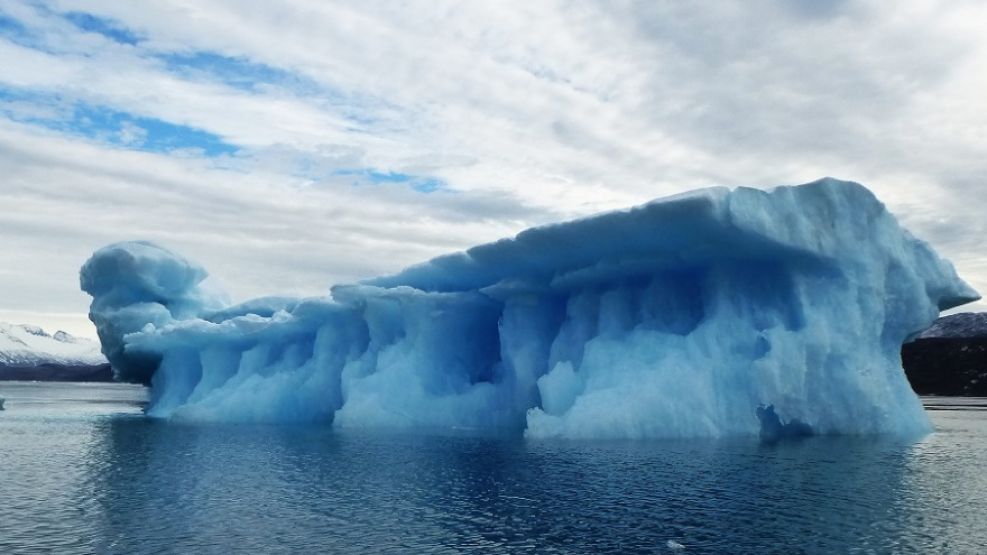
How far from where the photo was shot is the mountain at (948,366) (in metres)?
71.3

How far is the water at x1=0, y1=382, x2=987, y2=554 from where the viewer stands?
35.6ft

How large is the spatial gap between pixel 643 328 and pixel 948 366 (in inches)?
2490

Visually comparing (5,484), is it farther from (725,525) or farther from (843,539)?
(843,539)

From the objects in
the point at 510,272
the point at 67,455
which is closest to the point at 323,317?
the point at 510,272

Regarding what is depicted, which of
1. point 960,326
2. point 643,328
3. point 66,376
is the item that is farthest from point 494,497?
point 66,376

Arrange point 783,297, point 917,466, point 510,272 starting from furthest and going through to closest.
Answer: point 510,272 → point 783,297 → point 917,466

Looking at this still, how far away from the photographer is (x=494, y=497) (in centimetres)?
1384

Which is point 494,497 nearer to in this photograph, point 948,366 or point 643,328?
point 643,328

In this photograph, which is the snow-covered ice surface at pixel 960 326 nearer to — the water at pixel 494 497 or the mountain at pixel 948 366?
the mountain at pixel 948 366

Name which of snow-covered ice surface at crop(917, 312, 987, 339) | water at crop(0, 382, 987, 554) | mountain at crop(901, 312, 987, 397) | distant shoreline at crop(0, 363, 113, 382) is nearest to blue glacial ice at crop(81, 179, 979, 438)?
water at crop(0, 382, 987, 554)

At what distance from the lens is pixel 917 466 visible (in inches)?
683

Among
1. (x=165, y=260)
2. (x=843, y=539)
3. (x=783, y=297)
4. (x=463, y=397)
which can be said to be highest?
(x=165, y=260)

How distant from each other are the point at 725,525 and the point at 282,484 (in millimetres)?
7849

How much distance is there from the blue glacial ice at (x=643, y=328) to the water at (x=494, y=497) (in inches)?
61.1
